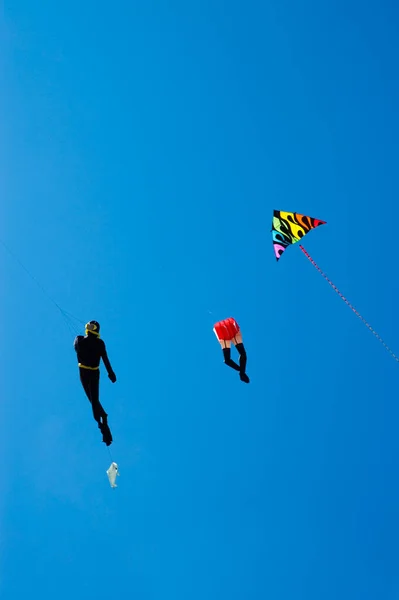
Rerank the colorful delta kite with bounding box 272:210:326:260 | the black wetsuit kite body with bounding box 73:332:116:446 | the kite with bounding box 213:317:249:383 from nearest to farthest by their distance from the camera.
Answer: the black wetsuit kite body with bounding box 73:332:116:446 < the kite with bounding box 213:317:249:383 < the colorful delta kite with bounding box 272:210:326:260

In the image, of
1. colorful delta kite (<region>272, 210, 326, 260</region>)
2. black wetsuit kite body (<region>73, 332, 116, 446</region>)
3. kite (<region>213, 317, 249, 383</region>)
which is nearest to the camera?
black wetsuit kite body (<region>73, 332, 116, 446</region>)

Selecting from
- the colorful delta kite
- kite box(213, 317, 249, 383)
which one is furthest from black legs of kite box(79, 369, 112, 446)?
the colorful delta kite

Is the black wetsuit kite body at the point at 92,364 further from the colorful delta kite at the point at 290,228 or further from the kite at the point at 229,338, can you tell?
the colorful delta kite at the point at 290,228

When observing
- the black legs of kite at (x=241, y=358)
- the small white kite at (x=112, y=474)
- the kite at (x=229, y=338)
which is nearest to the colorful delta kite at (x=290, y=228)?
the kite at (x=229, y=338)

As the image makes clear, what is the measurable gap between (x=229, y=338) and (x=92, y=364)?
2.97 m

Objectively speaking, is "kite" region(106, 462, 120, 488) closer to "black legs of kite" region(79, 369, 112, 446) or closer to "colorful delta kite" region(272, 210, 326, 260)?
"black legs of kite" region(79, 369, 112, 446)

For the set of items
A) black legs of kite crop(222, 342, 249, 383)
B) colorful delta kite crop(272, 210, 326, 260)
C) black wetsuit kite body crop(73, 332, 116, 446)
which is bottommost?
black legs of kite crop(222, 342, 249, 383)

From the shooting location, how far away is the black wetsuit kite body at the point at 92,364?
10.9 m

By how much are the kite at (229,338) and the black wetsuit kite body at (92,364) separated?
2448 mm

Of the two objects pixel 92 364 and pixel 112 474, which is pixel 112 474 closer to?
pixel 112 474

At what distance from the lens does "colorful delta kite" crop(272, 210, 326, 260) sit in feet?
41.9

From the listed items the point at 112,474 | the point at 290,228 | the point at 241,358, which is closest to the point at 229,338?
the point at 241,358

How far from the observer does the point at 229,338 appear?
12086mm

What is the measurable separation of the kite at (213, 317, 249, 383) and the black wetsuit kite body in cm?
245
